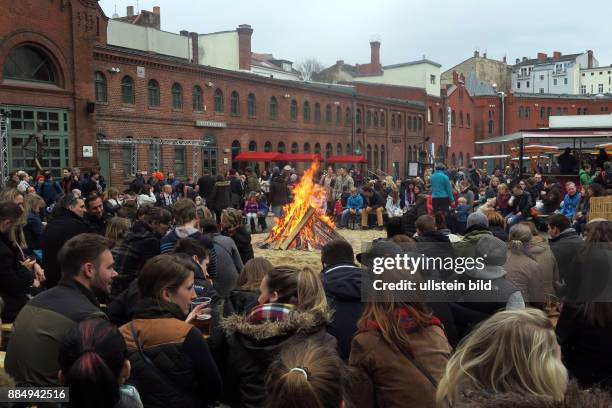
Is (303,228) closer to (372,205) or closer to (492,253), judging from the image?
(372,205)

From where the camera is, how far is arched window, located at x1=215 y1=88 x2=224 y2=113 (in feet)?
111

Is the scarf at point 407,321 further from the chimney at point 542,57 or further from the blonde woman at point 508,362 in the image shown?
the chimney at point 542,57

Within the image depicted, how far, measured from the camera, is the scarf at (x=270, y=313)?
3295mm

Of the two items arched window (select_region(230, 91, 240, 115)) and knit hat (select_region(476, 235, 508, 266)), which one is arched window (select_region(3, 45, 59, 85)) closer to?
arched window (select_region(230, 91, 240, 115))

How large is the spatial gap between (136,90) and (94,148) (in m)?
4.60

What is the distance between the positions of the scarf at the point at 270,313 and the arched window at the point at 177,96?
29143 millimetres

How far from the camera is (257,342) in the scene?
3254 mm

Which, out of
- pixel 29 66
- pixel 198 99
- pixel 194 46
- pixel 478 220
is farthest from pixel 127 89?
pixel 478 220

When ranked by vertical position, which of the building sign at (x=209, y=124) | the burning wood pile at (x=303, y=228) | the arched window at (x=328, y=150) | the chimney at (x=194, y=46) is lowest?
the burning wood pile at (x=303, y=228)

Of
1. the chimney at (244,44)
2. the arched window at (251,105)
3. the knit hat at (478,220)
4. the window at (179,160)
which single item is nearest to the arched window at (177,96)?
the window at (179,160)

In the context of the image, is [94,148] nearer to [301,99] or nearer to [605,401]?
[301,99]

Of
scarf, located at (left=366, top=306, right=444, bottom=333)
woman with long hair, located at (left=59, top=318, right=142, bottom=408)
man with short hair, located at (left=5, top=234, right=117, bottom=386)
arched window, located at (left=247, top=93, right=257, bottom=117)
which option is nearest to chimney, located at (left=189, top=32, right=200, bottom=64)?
arched window, located at (left=247, top=93, right=257, bottom=117)

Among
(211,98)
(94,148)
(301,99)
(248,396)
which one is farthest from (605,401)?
(301,99)

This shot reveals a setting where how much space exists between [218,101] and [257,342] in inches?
1259
